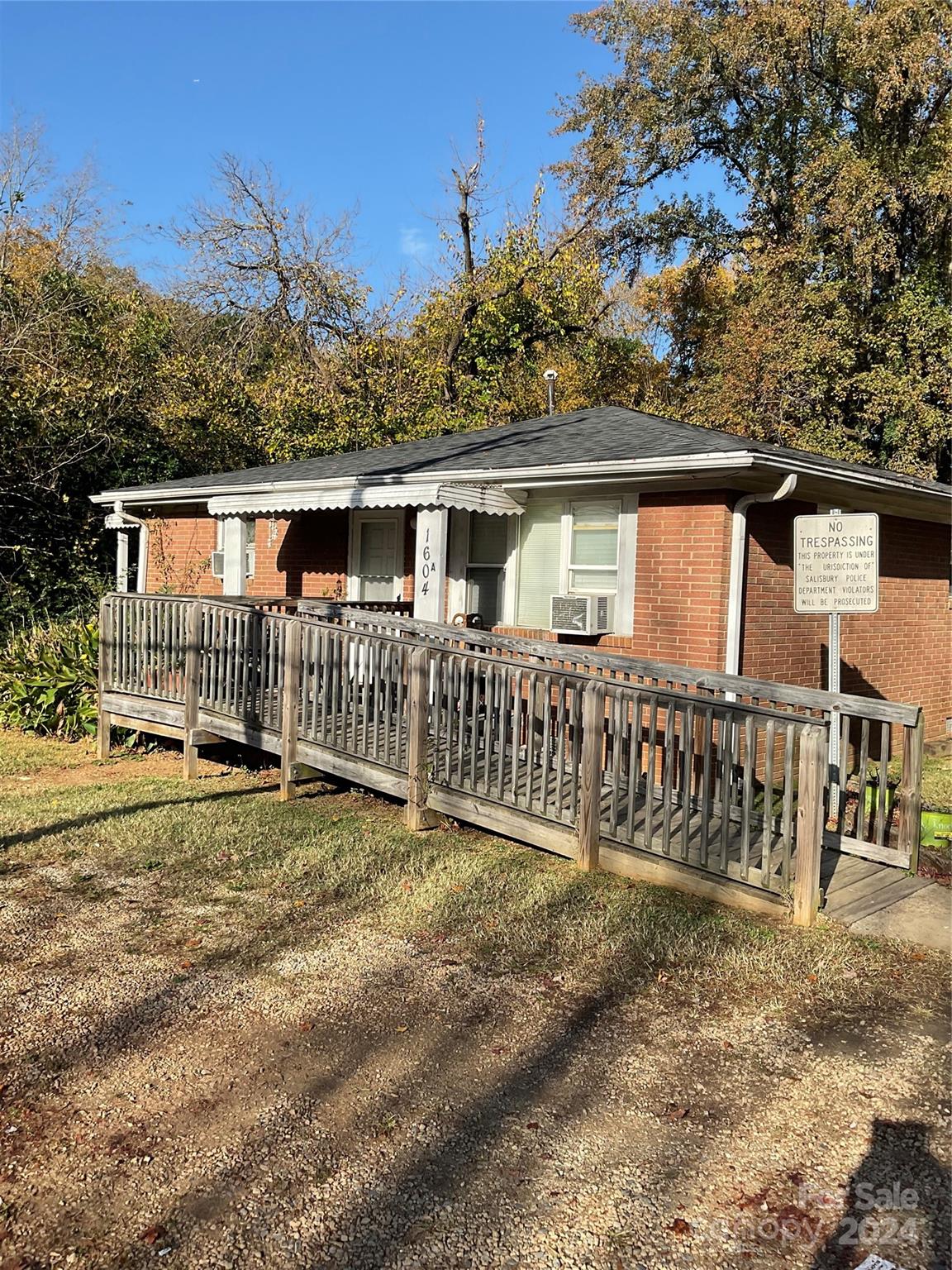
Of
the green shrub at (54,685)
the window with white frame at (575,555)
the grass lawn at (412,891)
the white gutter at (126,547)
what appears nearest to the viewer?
the grass lawn at (412,891)

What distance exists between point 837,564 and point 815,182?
1685 cm

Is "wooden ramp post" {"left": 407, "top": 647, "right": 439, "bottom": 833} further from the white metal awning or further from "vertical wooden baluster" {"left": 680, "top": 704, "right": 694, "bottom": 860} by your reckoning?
the white metal awning

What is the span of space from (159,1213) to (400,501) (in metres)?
7.25

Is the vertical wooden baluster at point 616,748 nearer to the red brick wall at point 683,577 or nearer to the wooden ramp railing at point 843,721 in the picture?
the wooden ramp railing at point 843,721

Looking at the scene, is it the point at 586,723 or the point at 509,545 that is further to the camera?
the point at 509,545

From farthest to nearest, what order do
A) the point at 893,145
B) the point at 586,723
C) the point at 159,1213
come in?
the point at 893,145, the point at 586,723, the point at 159,1213

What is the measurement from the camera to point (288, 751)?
766 centimetres

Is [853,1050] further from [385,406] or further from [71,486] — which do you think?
[385,406]

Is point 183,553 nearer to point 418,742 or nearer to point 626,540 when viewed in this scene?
point 626,540

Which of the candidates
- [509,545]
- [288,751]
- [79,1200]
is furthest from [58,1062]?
[509,545]

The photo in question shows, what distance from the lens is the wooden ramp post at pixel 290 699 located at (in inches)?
298

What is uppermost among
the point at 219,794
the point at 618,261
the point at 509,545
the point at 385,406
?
the point at 618,261

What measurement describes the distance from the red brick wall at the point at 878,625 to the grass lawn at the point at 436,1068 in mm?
3761

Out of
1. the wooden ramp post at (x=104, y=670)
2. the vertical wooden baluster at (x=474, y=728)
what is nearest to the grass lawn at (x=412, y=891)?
the vertical wooden baluster at (x=474, y=728)
